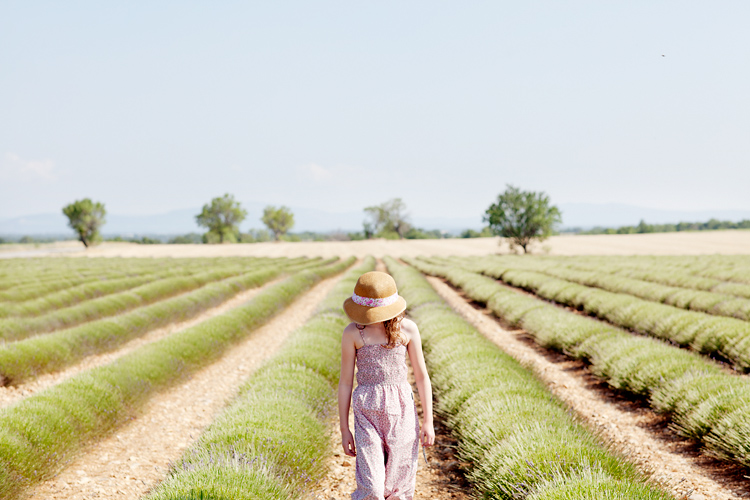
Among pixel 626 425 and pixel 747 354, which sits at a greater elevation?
pixel 747 354

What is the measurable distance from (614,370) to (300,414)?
5132 mm

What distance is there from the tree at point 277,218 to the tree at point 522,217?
219 feet

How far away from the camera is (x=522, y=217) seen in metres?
55.5

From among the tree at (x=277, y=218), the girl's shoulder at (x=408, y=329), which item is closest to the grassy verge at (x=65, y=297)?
the girl's shoulder at (x=408, y=329)

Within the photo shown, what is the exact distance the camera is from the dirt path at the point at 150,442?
15.3 feet

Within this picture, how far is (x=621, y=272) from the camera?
66.2 feet

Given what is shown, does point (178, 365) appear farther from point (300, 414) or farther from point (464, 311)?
point (464, 311)

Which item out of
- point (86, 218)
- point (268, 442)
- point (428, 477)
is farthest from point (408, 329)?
point (86, 218)

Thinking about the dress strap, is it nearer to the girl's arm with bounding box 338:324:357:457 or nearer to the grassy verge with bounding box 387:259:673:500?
the girl's arm with bounding box 338:324:357:457

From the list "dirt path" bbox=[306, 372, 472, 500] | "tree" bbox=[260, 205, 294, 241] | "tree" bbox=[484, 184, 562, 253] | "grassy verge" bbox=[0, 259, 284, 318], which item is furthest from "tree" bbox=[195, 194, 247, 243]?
"dirt path" bbox=[306, 372, 472, 500]

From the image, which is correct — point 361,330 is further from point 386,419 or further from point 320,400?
point 320,400

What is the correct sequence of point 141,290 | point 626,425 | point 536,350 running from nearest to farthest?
point 626,425 → point 536,350 → point 141,290

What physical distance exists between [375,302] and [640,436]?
15.4ft

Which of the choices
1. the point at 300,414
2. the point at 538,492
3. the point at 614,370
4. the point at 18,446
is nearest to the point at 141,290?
the point at 18,446
